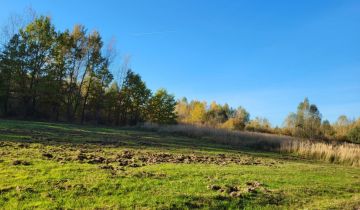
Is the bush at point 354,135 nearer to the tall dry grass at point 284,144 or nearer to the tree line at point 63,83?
the tall dry grass at point 284,144

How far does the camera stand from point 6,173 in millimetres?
8844

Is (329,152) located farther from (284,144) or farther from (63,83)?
(63,83)

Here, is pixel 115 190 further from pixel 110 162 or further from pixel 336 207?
pixel 336 207

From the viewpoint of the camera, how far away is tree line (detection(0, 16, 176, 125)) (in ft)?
150

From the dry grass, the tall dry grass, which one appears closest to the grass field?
the tall dry grass

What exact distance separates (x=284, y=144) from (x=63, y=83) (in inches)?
1346

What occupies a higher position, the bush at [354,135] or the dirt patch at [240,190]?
the bush at [354,135]

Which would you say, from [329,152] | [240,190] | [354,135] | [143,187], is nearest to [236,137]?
[329,152]

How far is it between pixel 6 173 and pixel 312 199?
7690 millimetres

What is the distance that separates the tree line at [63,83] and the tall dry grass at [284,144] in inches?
576

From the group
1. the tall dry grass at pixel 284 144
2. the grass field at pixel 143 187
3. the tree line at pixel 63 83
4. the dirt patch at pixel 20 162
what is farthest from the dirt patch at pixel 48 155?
the tree line at pixel 63 83

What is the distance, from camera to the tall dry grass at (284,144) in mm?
23688

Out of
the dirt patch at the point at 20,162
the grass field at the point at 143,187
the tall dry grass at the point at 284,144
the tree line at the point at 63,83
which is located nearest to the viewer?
the grass field at the point at 143,187

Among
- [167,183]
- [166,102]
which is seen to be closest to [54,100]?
[166,102]
